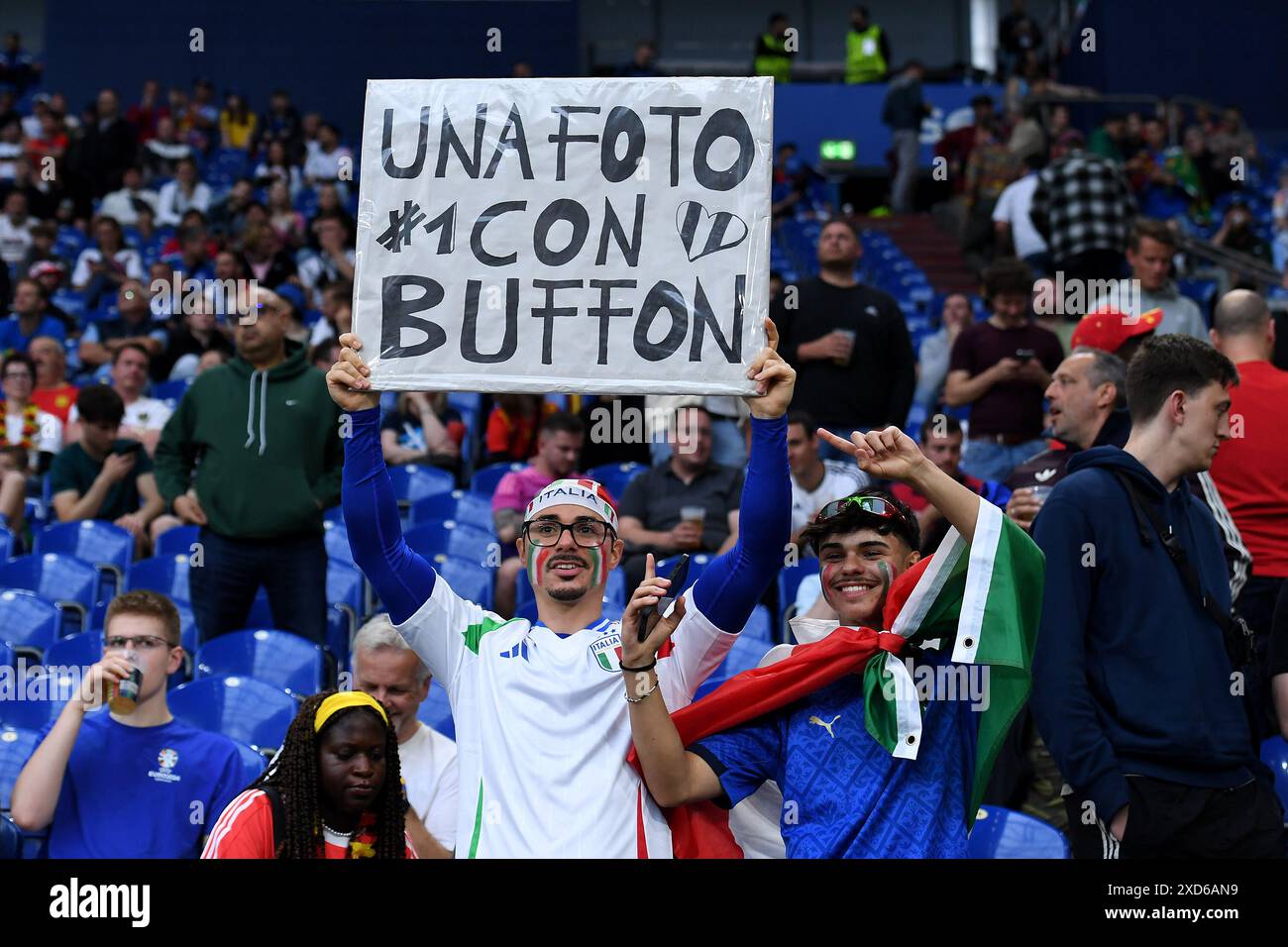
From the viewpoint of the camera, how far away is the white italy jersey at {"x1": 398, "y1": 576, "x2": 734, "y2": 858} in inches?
127

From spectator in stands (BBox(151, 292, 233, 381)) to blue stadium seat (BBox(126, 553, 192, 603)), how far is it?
10.4 ft

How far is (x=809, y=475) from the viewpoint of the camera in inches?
269

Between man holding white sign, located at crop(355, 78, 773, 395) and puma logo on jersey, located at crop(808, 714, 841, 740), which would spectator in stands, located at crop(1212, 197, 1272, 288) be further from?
puma logo on jersey, located at crop(808, 714, 841, 740)

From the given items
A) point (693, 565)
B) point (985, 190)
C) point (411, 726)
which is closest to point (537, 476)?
point (693, 565)

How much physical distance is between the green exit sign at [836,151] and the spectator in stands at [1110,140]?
3.60 m

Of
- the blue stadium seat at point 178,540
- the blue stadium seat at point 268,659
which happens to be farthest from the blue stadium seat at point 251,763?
the blue stadium seat at point 178,540

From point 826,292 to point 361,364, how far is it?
4305mm

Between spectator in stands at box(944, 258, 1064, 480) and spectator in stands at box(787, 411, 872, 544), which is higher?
spectator in stands at box(944, 258, 1064, 480)

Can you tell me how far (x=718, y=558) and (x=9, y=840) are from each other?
204 centimetres

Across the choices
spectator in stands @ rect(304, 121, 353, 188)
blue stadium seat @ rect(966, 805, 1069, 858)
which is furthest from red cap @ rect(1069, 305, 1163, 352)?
spectator in stands @ rect(304, 121, 353, 188)

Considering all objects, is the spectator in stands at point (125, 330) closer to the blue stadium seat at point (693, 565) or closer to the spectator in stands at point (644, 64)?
the blue stadium seat at point (693, 565)
